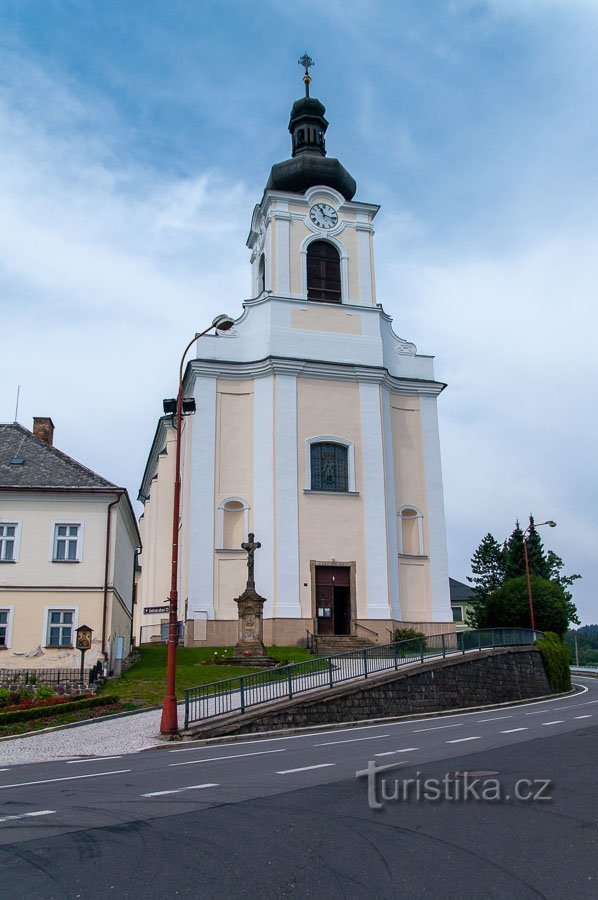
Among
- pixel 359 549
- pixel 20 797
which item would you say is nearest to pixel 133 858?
pixel 20 797

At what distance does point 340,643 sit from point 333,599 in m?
2.73

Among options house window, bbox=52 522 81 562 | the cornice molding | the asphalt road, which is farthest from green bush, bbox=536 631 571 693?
the asphalt road

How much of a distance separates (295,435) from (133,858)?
32077 mm

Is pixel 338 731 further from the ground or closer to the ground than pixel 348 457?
closer to the ground

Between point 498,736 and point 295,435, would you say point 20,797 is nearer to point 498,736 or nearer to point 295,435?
point 498,736

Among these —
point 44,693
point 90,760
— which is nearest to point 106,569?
point 44,693

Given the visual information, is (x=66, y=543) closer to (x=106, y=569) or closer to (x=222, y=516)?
(x=106, y=569)

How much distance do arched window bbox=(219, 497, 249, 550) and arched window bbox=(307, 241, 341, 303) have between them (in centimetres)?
1113

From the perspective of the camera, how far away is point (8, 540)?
2762 cm

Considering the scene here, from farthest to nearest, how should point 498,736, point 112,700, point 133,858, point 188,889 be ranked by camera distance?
point 112,700 → point 498,736 → point 133,858 → point 188,889

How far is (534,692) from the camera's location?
31.0 meters

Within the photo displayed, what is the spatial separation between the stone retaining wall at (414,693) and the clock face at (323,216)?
23.6 metres

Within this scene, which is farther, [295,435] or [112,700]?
[295,435]

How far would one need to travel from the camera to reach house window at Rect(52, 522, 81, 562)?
90.7 ft
